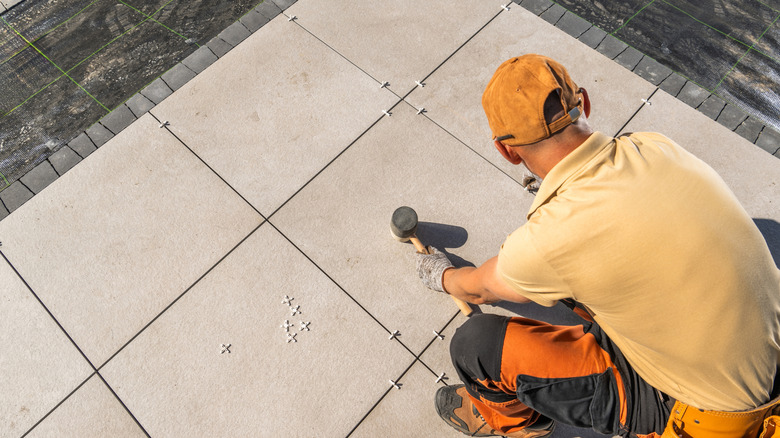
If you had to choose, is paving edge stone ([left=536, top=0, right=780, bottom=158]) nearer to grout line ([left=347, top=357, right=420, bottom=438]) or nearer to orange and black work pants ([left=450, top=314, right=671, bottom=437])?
orange and black work pants ([left=450, top=314, right=671, bottom=437])

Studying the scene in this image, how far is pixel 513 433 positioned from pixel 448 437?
1.23ft

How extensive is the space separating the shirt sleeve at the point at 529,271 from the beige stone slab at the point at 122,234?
6.09ft

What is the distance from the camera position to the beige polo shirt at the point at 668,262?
1438 mm

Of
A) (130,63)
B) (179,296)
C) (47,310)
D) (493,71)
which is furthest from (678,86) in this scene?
(47,310)

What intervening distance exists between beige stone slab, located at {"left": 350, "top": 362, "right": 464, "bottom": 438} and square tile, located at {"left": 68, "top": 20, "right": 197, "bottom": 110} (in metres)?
2.90

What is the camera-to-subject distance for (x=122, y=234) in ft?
9.99

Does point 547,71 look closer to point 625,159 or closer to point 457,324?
point 625,159

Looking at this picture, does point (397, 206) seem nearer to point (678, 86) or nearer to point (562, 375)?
point (562, 375)

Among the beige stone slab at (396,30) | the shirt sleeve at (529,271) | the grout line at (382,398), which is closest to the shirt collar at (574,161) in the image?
the shirt sleeve at (529,271)

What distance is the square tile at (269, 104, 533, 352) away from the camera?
2.87m

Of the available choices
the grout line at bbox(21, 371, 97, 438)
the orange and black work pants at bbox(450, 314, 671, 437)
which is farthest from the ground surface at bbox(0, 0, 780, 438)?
the orange and black work pants at bbox(450, 314, 671, 437)

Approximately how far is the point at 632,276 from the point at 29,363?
10.3 ft

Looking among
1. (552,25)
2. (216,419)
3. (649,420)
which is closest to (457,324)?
(649,420)

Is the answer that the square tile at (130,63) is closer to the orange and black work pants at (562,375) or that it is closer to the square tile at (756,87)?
the orange and black work pants at (562,375)
